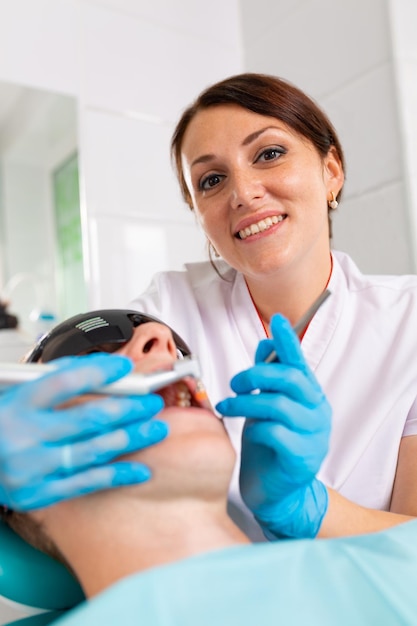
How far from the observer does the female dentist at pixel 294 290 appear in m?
1.32

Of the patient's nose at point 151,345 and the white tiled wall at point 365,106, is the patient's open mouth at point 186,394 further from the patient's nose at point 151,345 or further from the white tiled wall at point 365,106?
the white tiled wall at point 365,106

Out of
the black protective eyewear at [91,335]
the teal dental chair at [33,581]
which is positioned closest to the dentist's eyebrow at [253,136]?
the black protective eyewear at [91,335]

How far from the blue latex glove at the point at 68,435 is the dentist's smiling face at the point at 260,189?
0.68 metres

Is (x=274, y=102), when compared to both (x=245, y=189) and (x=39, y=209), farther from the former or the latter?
(x=39, y=209)

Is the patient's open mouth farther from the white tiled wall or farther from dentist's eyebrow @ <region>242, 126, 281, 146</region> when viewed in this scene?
the white tiled wall

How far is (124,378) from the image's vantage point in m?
0.79

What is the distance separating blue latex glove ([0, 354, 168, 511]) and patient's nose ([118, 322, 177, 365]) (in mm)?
151

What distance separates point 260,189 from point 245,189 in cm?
3

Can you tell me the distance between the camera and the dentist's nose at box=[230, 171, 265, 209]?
140cm

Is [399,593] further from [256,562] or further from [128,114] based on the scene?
[128,114]

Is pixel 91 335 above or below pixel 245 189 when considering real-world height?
below

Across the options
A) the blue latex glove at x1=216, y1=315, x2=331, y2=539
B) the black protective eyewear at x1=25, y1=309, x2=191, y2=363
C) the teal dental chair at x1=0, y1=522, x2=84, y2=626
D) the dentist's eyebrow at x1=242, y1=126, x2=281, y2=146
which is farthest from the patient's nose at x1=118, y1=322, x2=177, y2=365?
the dentist's eyebrow at x1=242, y1=126, x2=281, y2=146

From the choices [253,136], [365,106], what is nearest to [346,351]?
[253,136]

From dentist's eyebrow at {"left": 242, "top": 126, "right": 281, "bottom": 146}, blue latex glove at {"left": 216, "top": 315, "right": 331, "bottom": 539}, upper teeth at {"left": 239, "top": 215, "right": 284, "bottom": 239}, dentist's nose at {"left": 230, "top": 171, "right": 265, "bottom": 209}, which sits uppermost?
dentist's eyebrow at {"left": 242, "top": 126, "right": 281, "bottom": 146}
